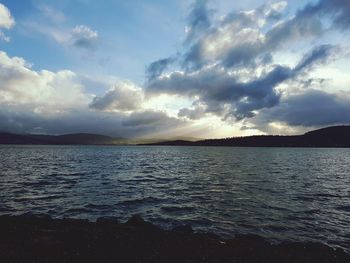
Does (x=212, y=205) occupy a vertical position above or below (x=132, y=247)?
below

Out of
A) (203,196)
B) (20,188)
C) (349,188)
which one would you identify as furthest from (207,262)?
(349,188)

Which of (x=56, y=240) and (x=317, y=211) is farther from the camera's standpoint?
(x=317, y=211)

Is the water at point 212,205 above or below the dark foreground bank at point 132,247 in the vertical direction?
below

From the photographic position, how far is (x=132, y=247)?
16250 millimetres

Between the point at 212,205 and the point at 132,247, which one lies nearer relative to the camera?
the point at 132,247

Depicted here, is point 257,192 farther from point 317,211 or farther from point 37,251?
point 37,251

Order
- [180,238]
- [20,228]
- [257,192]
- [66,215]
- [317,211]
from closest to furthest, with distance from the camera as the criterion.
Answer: [180,238]
[20,228]
[66,215]
[317,211]
[257,192]

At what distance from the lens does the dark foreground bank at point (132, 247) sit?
1462 centimetres

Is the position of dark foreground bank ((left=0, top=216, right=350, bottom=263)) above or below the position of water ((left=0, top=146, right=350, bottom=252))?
above

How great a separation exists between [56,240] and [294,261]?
12503 mm

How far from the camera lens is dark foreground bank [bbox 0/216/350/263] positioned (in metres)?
14.6

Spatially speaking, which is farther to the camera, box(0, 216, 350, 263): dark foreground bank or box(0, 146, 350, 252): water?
box(0, 146, 350, 252): water

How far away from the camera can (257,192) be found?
39688 mm

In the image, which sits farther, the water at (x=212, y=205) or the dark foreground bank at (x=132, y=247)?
the water at (x=212, y=205)
